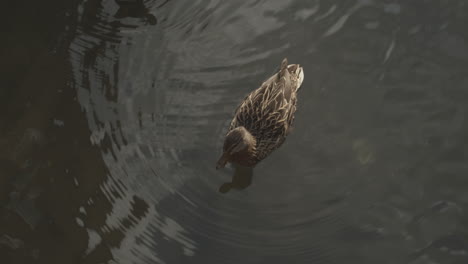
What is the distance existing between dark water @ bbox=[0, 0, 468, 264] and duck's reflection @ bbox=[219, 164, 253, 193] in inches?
3.5

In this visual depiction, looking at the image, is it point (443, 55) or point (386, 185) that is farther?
point (443, 55)

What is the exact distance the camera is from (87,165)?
225 inches

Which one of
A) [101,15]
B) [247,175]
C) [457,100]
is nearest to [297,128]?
[247,175]

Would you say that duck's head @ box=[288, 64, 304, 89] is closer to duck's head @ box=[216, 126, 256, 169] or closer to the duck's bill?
duck's head @ box=[216, 126, 256, 169]

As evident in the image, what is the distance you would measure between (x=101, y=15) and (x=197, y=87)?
1.46 metres

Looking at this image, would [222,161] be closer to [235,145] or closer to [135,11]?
[235,145]

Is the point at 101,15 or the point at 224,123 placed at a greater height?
the point at 101,15

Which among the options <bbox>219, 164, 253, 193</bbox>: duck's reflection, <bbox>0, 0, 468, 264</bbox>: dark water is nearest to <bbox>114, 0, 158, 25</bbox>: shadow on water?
<bbox>0, 0, 468, 264</bbox>: dark water

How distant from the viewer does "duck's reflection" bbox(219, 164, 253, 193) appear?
5.78m

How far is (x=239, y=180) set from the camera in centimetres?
586

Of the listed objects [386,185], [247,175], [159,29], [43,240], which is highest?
[159,29]

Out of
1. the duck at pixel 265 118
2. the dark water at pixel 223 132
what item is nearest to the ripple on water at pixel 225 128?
the dark water at pixel 223 132

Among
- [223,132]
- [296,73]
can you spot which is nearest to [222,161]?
[223,132]

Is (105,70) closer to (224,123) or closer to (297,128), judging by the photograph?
(224,123)
